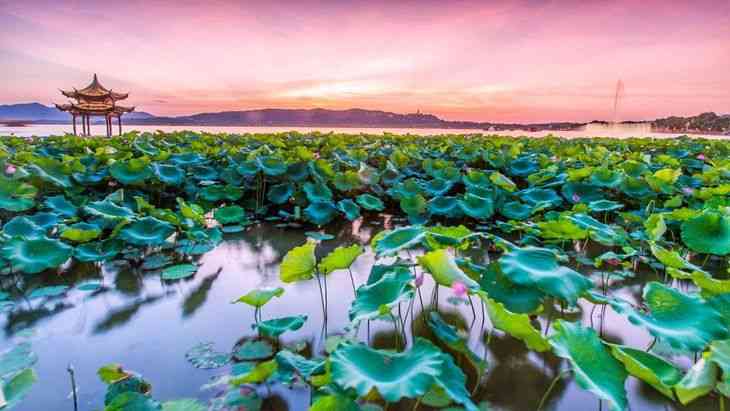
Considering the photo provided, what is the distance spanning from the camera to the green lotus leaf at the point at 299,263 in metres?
1.77

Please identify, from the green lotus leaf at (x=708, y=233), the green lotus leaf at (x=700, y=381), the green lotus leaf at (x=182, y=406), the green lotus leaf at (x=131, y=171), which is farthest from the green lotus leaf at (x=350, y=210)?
the green lotus leaf at (x=700, y=381)

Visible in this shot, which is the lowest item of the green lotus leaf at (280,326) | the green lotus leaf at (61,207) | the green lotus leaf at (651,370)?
the green lotus leaf at (280,326)

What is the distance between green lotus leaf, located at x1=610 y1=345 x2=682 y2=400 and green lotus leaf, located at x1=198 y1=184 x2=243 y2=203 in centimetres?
391

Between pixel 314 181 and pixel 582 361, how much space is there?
3690mm

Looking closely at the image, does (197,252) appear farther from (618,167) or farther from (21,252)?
(618,167)

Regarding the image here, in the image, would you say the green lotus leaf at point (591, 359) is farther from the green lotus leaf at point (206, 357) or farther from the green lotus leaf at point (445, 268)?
the green lotus leaf at point (206, 357)

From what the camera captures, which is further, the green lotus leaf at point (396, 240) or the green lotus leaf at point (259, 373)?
the green lotus leaf at point (396, 240)

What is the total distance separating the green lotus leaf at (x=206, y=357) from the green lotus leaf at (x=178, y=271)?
0.88 metres

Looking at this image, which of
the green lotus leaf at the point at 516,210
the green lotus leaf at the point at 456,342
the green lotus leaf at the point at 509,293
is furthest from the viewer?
the green lotus leaf at the point at 516,210

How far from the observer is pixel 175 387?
1.57 meters

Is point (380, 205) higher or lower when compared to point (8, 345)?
higher

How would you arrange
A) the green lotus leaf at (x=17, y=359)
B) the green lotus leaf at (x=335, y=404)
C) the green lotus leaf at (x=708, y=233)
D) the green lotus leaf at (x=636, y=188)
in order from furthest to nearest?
the green lotus leaf at (x=636, y=188)
the green lotus leaf at (x=708, y=233)
the green lotus leaf at (x=17, y=359)
the green lotus leaf at (x=335, y=404)

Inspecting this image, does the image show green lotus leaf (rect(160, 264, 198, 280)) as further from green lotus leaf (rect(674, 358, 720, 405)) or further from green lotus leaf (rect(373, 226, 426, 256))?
green lotus leaf (rect(674, 358, 720, 405))

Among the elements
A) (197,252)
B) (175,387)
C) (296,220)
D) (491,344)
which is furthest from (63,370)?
(296,220)
